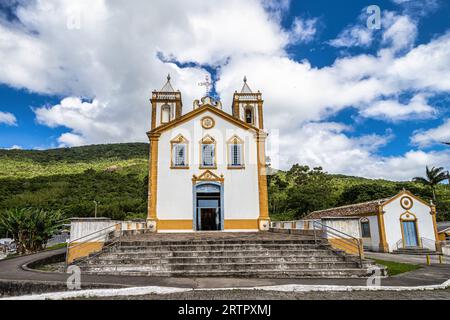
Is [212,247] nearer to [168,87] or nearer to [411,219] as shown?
[168,87]

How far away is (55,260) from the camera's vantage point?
466 inches

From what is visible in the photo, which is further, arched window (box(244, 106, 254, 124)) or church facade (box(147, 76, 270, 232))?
arched window (box(244, 106, 254, 124))

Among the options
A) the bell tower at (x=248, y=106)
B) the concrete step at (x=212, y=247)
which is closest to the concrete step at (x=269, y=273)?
the concrete step at (x=212, y=247)

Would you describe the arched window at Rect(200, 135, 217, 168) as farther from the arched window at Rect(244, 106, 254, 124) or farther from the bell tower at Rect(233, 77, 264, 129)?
the arched window at Rect(244, 106, 254, 124)

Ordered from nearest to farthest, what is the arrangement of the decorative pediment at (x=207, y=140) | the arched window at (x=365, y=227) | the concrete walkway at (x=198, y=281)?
the concrete walkway at (x=198, y=281) → the decorative pediment at (x=207, y=140) → the arched window at (x=365, y=227)

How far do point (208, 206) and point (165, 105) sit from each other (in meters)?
7.57

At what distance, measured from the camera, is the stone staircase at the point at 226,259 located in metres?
8.17

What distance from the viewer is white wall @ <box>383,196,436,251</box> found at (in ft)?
71.8

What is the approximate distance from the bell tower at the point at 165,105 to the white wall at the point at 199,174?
2407 millimetres

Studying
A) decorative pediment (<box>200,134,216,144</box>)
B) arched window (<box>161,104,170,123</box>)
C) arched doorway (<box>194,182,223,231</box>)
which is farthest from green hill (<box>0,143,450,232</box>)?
decorative pediment (<box>200,134,216,144</box>)

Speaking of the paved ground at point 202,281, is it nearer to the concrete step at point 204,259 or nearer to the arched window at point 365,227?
the concrete step at point 204,259
